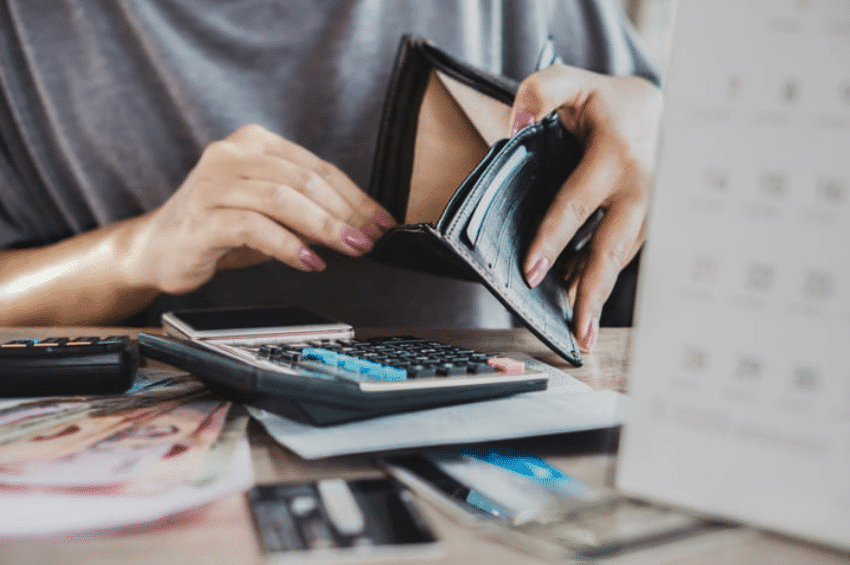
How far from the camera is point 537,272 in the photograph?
459mm

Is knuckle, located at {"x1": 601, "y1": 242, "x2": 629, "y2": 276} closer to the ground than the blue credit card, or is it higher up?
higher up

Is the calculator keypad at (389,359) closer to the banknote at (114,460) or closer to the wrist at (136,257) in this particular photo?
the banknote at (114,460)

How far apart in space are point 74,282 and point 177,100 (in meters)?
0.32

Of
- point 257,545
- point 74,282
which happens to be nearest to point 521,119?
point 257,545

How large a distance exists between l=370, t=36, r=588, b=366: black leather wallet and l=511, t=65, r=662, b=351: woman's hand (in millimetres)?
16

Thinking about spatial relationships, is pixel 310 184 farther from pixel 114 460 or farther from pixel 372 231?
pixel 114 460

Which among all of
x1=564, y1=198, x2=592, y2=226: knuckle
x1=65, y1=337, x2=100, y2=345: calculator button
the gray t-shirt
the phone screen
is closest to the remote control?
x1=65, y1=337, x2=100, y2=345: calculator button

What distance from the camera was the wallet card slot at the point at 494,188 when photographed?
383 millimetres

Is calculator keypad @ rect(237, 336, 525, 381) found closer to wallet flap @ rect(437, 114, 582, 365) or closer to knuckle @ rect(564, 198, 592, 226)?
wallet flap @ rect(437, 114, 582, 365)

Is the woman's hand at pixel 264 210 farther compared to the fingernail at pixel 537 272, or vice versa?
the woman's hand at pixel 264 210

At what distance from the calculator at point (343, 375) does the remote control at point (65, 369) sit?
20 mm

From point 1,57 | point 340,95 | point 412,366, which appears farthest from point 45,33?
point 412,366

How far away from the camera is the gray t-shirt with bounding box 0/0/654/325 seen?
0.88m

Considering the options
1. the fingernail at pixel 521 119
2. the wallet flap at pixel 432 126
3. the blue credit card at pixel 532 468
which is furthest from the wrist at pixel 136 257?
the blue credit card at pixel 532 468
